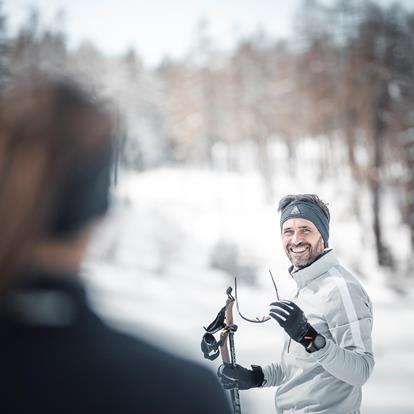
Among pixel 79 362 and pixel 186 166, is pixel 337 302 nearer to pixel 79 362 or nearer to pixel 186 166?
pixel 79 362

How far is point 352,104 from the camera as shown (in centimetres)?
1762

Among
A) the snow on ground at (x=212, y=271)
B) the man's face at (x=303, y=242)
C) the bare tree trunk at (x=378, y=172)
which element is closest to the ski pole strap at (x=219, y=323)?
the snow on ground at (x=212, y=271)

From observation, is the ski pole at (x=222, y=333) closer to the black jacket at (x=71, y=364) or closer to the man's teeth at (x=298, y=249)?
the man's teeth at (x=298, y=249)

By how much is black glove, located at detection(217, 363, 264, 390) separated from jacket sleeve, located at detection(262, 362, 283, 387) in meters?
0.06

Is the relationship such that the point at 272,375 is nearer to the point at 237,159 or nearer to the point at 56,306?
the point at 56,306

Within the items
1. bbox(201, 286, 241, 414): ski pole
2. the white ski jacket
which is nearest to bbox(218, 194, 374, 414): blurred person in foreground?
the white ski jacket

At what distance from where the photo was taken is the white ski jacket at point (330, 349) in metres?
1.77

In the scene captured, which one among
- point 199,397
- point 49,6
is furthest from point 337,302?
point 49,6

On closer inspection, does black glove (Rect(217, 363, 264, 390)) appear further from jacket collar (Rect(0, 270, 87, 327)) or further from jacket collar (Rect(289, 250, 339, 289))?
jacket collar (Rect(0, 270, 87, 327))

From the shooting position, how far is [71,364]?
0.85 m

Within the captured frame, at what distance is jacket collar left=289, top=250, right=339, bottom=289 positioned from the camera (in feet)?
6.51

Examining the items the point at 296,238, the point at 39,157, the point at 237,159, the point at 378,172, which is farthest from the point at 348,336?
the point at 237,159

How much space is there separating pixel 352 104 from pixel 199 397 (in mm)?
18686

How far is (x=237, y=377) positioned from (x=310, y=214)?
0.99 m
